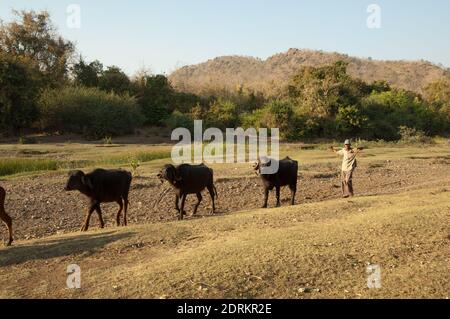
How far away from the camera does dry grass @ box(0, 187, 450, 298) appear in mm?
6836

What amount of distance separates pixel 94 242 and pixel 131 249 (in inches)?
32.4

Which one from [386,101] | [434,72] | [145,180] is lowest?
[145,180]

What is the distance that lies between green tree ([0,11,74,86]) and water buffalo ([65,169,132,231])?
115 ft

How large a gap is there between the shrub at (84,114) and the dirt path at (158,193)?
58.0 feet

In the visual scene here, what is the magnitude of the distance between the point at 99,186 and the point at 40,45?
40420 mm

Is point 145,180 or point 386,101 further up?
point 386,101

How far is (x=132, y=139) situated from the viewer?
1480 inches

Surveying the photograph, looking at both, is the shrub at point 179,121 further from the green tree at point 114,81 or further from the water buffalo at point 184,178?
the water buffalo at point 184,178

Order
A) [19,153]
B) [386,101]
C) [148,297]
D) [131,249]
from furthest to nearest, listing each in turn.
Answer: [386,101]
[19,153]
[131,249]
[148,297]

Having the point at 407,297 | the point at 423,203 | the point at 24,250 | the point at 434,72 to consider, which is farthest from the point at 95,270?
the point at 434,72

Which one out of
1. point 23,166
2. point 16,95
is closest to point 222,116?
point 16,95

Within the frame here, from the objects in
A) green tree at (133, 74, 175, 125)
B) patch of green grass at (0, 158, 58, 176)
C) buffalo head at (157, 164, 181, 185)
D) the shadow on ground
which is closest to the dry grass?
the shadow on ground

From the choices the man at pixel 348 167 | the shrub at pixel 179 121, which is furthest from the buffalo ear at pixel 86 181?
the shrub at pixel 179 121

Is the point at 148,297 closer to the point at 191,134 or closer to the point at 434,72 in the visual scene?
the point at 191,134
